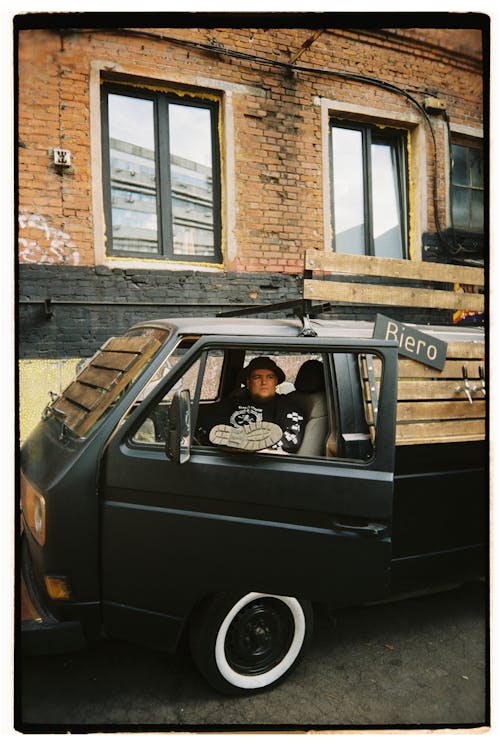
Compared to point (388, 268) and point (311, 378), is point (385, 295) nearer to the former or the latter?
point (388, 268)

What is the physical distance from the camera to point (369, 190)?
500cm

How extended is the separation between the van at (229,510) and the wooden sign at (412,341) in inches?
1.1

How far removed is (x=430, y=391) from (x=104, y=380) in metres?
1.79

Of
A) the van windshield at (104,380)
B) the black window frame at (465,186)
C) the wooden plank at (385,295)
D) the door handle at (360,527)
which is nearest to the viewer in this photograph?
the door handle at (360,527)

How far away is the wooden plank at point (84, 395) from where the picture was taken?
2359mm

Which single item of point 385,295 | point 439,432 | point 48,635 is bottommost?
point 48,635

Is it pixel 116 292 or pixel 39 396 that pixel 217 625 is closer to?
pixel 39 396

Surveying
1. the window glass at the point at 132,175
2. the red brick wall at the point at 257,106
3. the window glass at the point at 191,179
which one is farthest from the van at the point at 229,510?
the window glass at the point at 191,179

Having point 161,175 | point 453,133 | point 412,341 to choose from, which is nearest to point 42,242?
point 161,175

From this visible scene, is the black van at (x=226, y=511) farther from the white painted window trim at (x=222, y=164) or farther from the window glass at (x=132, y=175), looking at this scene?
the window glass at (x=132, y=175)

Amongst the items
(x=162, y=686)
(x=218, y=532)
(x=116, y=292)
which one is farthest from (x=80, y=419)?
(x=116, y=292)

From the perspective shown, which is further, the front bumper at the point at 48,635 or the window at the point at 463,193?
the window at the point at 463,193

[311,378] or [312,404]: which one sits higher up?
[311,378]

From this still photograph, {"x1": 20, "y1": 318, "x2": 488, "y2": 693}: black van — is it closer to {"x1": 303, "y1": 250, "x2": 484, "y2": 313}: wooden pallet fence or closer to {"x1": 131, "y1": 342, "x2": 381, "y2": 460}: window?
{"x1": 131, "y1": 342, "x2": 381, "y2": 460}: window
